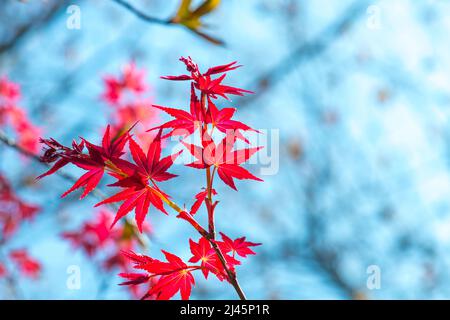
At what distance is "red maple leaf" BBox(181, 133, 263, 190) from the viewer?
40.5 inches

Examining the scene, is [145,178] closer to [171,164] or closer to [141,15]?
[171,164]

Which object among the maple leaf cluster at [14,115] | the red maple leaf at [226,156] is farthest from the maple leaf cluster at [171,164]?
the maple leaf cluster at [14,115]

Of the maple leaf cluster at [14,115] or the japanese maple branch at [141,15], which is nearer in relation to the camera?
the japanese maple branch at [141,15]

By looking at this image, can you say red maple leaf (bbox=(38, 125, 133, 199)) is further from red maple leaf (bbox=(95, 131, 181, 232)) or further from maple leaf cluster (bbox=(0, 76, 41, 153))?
maple leaf cluster (bbox=(0, 76, 41, 153))

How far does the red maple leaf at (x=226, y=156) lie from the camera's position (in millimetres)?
1029

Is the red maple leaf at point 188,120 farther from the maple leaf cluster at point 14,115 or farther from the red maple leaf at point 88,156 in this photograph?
the maple leaf cluster at point 14,115

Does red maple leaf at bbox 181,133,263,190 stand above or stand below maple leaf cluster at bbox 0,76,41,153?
below

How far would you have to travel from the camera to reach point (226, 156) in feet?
3.51

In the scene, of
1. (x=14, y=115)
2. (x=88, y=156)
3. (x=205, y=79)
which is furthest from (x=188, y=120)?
(x=14, y=115)

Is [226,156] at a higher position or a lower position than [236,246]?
higher

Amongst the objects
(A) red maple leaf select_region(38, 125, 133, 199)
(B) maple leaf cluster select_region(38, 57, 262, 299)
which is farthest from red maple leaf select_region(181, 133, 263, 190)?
(A) red maple leaf select_region(38, 125, 133, 199)

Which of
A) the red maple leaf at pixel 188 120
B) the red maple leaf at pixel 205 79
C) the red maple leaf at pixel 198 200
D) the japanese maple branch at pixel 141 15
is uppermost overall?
the japanese maple branch at pixel 141 15

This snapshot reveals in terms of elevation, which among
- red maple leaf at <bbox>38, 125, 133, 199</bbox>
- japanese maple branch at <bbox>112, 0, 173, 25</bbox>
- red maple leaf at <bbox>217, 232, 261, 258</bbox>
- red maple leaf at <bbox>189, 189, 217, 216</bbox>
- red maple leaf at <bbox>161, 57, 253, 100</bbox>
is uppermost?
japanese maple branch at <bbox>112, 0, 173, 25</bbox>
